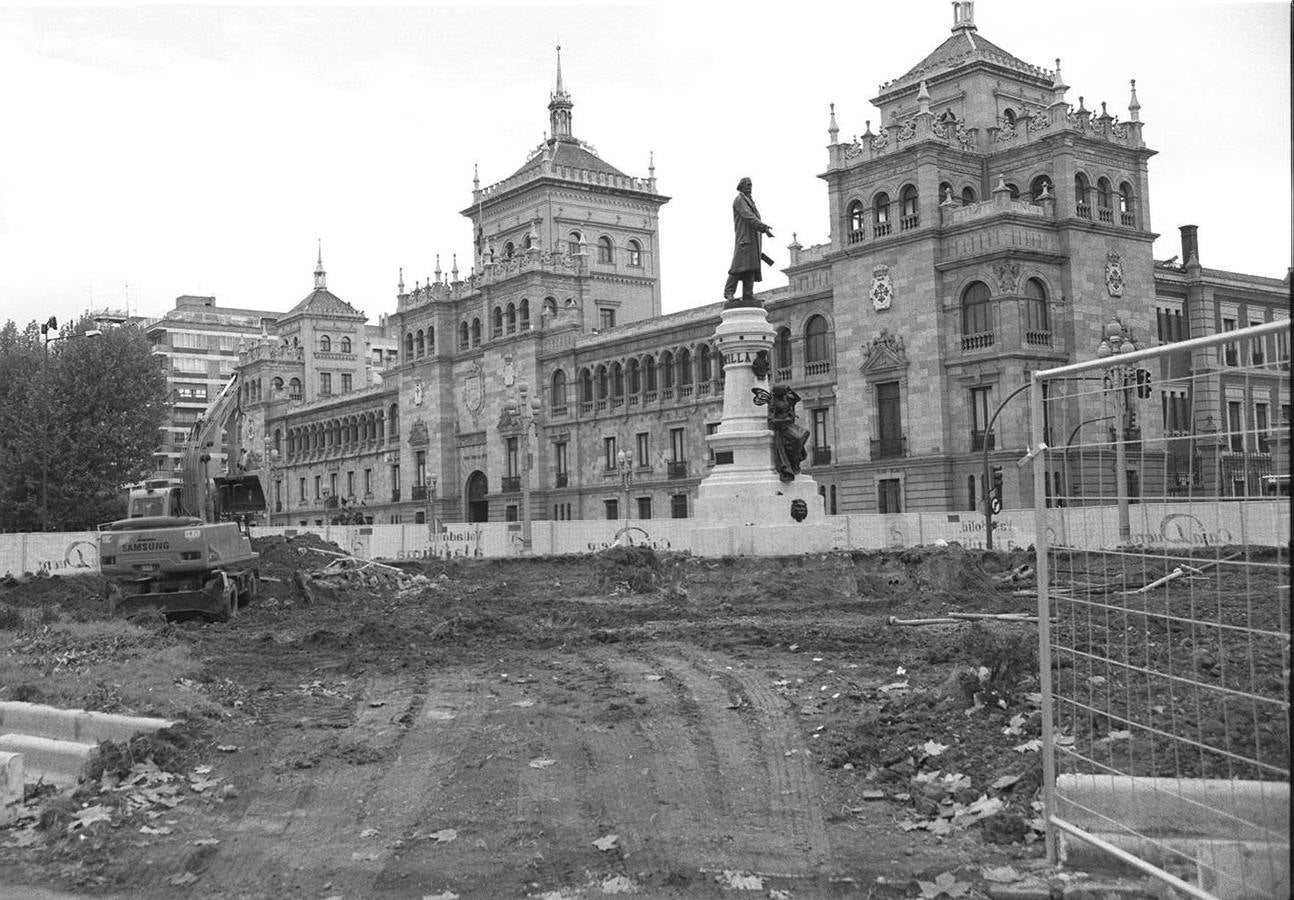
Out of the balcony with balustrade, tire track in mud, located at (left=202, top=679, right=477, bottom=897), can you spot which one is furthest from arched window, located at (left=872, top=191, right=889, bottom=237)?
tire track in mud, located at (left=202, top=679, right=477, bottom=897)

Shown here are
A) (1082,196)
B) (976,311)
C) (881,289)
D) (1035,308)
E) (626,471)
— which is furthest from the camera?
(626,471)

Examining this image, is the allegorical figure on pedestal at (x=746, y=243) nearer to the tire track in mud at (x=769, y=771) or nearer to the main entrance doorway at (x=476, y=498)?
the tire track in mud at (x=769, y=771)

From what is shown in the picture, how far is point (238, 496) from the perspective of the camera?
23859 millimetres

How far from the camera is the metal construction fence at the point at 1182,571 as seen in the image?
5094mm

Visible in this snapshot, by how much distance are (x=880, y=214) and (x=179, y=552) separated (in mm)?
30680

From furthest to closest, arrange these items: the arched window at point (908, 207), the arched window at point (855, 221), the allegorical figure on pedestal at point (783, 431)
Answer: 1. the arched window at point (855, 221)
2. the arched window at point (908, 207)
3. the allegorical figure on pedestal at point (783, 431)

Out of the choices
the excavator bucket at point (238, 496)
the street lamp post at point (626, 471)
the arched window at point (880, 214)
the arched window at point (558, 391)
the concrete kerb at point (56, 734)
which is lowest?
the concrete kerb at point (56, 734)

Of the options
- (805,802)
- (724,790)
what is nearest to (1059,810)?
(805,802)

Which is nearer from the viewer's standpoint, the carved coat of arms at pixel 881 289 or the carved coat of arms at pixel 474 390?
the carved coat of arms at pixel 881 289

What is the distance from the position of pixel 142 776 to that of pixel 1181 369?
726cm

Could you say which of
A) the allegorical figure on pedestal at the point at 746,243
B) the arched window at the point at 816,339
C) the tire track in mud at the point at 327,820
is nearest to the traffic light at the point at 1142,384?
the tire track in mud at the point at 327,820

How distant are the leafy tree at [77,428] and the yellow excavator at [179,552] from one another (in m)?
33.8

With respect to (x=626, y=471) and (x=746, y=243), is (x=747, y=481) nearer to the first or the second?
(x=746, y=243)

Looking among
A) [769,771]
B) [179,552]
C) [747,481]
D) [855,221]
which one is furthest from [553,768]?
[855,221]
